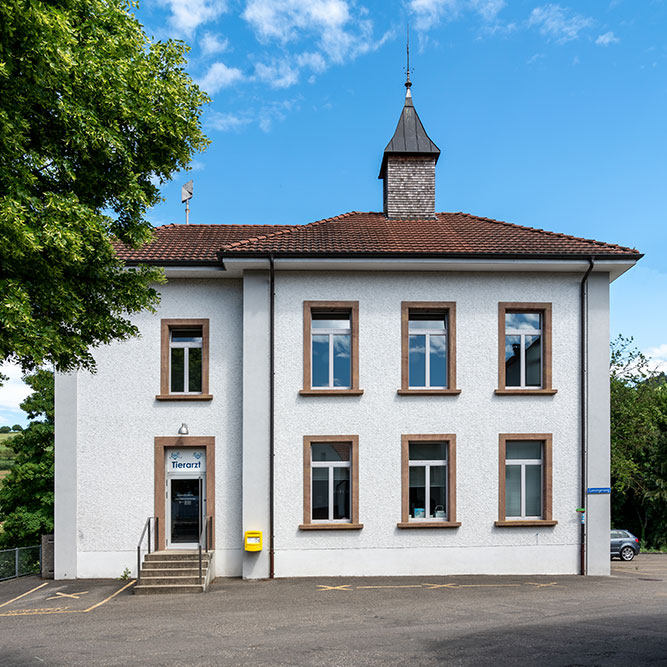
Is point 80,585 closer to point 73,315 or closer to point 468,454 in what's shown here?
point 73,315

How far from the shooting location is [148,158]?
8.55 m

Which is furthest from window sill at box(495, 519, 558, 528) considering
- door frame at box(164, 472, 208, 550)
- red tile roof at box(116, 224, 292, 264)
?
red tile roof at box(116, 224, 292, 264)

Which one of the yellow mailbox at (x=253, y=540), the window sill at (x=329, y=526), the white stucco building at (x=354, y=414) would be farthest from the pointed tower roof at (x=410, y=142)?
the yellow mailbox at (x=253, y=540)

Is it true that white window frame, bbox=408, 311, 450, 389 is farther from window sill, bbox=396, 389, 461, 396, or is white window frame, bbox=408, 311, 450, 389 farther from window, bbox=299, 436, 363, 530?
window, bbox=299, 436, 363, 530

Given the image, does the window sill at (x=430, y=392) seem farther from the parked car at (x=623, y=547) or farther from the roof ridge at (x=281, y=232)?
the parked car at (x=623, y=547)

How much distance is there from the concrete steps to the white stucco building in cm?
81

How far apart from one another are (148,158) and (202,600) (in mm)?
8051

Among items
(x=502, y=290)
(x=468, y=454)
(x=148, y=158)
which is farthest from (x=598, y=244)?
(x=148, y=158)

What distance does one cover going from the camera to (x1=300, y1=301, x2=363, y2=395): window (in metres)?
14.4

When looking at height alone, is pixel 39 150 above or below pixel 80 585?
above

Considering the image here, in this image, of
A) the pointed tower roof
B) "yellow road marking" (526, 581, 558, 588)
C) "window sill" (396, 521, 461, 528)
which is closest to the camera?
"yellow road marking" (526, 581, 558, 588)

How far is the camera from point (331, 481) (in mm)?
14312

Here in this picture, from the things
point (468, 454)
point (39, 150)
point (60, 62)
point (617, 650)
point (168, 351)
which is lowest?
point (617, 650)

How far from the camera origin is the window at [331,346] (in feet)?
47.4
